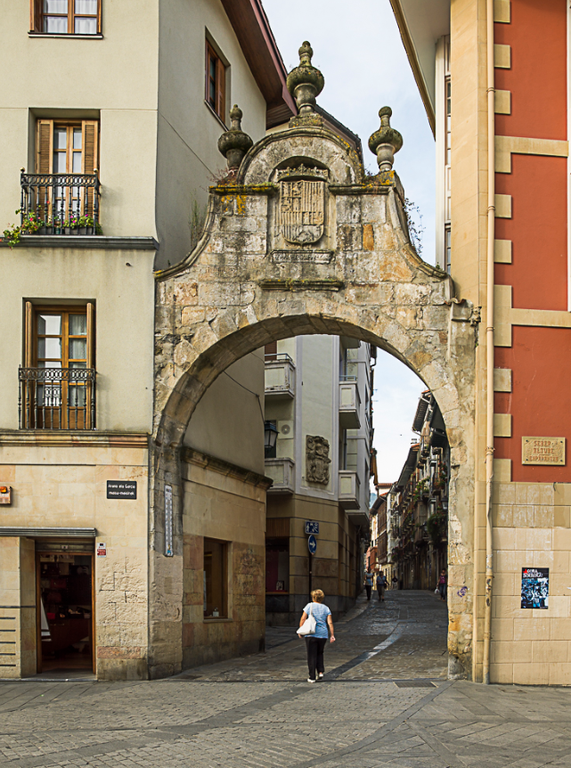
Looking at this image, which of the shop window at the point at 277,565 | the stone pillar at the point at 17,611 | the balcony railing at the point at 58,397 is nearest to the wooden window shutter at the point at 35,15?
the balcony railing at the point at 58,397

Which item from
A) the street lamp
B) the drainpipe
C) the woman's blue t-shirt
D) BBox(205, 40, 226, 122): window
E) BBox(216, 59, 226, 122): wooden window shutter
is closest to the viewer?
the woman's blue t-shirt

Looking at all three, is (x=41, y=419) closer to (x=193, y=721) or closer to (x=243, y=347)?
(x=243, y=347)

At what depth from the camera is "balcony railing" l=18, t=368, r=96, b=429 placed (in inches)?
535

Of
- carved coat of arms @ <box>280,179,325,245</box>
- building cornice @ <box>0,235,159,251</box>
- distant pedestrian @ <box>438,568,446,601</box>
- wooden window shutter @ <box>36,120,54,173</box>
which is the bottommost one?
distant pedestrian @ <box>438,568,446,601</box>

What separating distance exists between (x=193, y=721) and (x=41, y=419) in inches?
227

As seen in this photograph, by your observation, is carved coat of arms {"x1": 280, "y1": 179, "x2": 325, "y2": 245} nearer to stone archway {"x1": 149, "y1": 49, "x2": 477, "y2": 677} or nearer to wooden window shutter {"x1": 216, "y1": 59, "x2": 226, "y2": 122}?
stone archway {"x1": 149, "y1": 49, "x2": 477, "y2": 677}

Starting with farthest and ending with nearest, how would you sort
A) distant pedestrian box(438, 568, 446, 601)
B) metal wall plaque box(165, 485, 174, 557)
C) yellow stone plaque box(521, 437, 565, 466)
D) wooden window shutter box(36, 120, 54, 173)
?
distant pedestrian box(438, 568, 446, 601) < wooden window shutter box(36, 120, 54, 173) < metal wall plaque box(165, 485, 174, 557) < yellow stone plaque box(521, 437, 565, 466)

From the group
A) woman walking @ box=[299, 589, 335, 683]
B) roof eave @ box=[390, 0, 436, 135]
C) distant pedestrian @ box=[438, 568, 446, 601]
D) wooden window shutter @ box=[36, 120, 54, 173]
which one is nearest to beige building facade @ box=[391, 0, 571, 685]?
woman walking @ box=[299, 589, 335, 683]

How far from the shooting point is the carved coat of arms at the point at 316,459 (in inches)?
1137


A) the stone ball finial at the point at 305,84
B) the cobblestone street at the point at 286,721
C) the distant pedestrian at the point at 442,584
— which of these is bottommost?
the distant pedestrian at the point at 442,584

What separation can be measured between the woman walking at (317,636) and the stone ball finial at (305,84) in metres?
8.13

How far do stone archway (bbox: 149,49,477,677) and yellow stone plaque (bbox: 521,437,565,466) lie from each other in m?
0.94

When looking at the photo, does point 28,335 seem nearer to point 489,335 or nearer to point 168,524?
point 168,524

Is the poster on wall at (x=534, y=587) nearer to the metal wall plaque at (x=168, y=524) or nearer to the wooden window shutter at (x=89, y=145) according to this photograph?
the metal wall plaque at (x=168, y=524)
